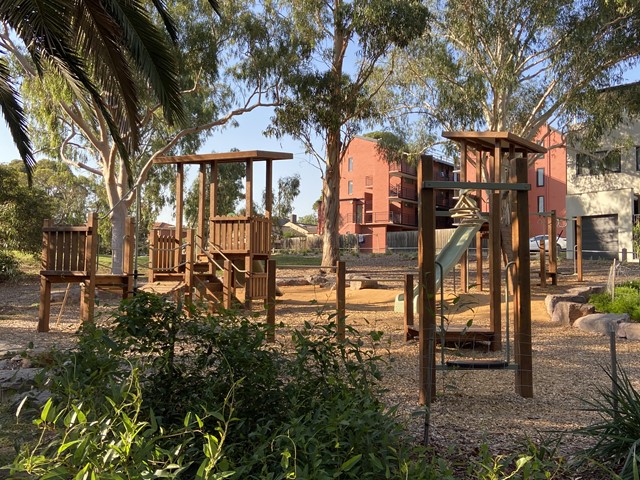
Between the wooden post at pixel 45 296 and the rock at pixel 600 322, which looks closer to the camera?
the rock at pixel 600 322

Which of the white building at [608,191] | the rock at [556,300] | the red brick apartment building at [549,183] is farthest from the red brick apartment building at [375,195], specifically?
the rock at [556,300]

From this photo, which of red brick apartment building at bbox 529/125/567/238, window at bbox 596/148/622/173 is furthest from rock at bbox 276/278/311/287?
red brick apartment building at bbox 529/125/567/238

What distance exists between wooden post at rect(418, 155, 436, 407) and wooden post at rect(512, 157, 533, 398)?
794mm

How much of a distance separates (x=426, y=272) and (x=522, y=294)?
96 centimetres

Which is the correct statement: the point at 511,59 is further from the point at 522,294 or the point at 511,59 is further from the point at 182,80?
the point at 522,294

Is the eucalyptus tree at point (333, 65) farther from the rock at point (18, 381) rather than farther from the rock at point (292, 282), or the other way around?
the rock at point (18, 381)

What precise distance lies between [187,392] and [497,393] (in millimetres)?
3242

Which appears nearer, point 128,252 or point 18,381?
point 18,381

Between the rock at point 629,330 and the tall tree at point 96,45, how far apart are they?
6.80 meters

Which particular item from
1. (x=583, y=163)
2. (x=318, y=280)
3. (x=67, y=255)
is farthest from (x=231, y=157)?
(x=583, y=163)

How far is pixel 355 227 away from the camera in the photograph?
4909 cm

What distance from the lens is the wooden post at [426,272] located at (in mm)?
5250

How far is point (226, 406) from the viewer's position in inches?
136

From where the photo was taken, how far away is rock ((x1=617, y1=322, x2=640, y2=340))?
354 inches
